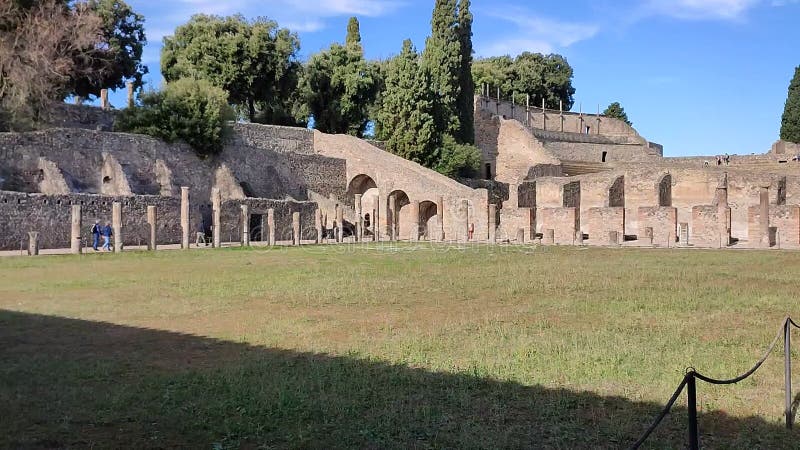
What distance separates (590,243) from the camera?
34.3m

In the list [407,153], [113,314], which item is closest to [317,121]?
[407,153]

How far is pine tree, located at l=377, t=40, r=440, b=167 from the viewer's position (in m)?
45.0

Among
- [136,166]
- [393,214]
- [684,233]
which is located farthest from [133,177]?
[684,233]

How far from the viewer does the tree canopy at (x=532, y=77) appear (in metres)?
73.1

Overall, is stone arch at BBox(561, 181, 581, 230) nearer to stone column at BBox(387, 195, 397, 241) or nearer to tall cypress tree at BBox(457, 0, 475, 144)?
tall cypress tree at BBox(457, 0, 475, 144)

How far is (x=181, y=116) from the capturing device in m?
36.7

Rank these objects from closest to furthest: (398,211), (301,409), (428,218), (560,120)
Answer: (301,409) → (428,218) → (398,211) → (560,120)

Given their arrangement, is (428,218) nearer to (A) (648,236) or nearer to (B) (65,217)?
(A) (648,236)

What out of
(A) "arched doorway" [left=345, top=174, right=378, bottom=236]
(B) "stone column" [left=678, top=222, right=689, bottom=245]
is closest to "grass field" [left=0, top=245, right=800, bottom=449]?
(B) "stone column" [left=678, top=222, right=689, bottom=245]

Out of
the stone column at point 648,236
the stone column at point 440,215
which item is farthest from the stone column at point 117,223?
the stone column at point 648,236

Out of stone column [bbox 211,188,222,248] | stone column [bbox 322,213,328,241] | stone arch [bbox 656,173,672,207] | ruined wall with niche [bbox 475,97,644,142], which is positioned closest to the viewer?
stone column [bbox 211,188,222,248]

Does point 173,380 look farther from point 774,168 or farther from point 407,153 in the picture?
point 774,168

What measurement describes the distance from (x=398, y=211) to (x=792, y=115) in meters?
37.9

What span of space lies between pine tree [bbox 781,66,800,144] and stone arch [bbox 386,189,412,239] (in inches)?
1441
